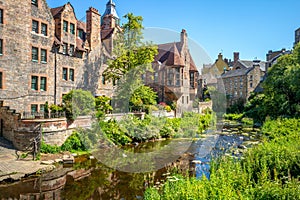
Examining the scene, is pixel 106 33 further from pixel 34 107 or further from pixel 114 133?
pixel 114 133

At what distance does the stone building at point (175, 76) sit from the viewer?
2974cm

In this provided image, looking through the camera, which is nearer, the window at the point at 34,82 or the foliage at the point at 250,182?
the foliage at the point at 250,182

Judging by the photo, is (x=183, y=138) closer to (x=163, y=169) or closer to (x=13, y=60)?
(x=163, y=169)

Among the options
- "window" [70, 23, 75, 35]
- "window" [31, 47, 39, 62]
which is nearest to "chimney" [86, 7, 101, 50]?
"window" [70, 23, 75, 35]

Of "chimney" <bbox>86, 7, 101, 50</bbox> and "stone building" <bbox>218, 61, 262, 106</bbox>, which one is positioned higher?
"chimney" <bbox>86, 7, 101, 50</bbox>

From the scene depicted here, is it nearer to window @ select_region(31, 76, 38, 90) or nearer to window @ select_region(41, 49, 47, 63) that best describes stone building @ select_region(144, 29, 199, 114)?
window @ select_region(41, 49, 47, 63)

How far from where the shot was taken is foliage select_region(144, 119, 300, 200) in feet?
21.7

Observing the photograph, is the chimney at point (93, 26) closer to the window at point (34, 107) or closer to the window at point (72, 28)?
the window at point (72, 28)

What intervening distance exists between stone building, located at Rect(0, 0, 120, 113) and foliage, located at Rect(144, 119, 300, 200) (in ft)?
50.3

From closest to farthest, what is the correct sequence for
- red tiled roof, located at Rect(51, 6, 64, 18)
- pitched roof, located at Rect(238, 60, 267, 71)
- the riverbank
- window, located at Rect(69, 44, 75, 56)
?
the riverbank → red tiled roof, located at Rect(51, 6, 64, 18) → window, located at Rect(69, 44, 75, 56) → pitched roof, located at Rect(238, 60, 267, 71)

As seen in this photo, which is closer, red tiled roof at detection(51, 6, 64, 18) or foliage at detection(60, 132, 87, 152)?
foliage at detection(60, 132, 87, 152)

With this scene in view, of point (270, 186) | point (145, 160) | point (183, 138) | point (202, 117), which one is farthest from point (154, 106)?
point (270, 186)

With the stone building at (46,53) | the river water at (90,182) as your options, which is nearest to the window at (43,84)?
the stone building at (46,53)

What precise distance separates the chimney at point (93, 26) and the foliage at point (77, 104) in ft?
30.6
